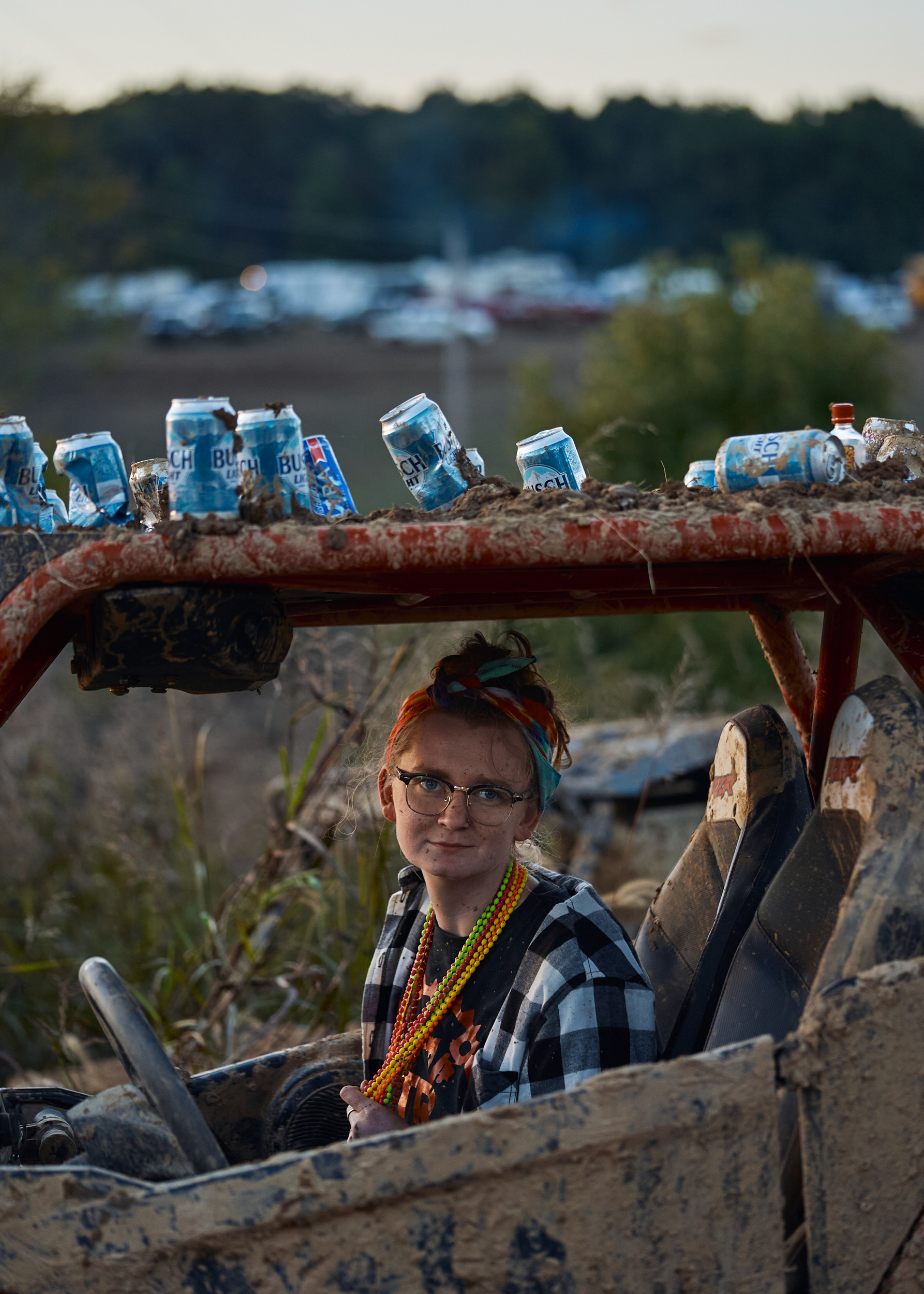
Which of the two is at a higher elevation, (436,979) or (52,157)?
(52,157)

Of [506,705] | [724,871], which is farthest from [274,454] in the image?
[724,871]

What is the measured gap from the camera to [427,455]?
70.3 inches

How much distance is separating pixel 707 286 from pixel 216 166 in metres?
49.8

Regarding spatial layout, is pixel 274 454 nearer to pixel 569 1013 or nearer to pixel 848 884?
pixel 569 1013

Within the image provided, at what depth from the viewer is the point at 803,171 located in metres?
53.2

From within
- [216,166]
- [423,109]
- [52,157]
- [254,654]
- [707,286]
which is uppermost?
[423,109]

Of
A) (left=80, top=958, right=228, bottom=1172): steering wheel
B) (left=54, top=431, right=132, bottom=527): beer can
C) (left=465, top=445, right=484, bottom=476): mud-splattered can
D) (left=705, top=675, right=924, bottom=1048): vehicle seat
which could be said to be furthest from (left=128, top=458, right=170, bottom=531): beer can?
(left=705, top=675, right=924, bottom=1048): vehicle seat

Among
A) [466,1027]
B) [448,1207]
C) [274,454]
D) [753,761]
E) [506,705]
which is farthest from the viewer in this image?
[753,761]

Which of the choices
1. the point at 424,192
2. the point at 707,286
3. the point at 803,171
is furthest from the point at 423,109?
the point at 707,286

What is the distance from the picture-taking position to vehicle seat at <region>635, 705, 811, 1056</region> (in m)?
2.20

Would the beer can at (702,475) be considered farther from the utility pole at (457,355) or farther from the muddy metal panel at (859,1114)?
the utility pole at (457,355)

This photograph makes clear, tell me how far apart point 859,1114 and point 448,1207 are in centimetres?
57

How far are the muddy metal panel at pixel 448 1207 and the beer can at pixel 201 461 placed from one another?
87 centimetres

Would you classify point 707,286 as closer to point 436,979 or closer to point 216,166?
point 436,979
